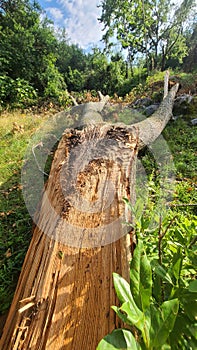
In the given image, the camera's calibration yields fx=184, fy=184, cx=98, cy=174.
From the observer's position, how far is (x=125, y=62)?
691 inches

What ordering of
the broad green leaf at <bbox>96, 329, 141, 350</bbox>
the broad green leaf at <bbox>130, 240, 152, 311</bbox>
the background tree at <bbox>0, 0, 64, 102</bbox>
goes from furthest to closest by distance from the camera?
the background tree at <bbox>0, 0, 64, 102</bbox>, the broad green leaf at <bbox>130, 240, 152, 311</bbox>, the broad green leaf at <bbox>96, 329, 141, 350</bbox>

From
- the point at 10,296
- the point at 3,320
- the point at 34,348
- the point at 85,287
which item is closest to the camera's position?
the point at 34,348

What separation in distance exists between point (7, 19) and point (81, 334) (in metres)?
11.7

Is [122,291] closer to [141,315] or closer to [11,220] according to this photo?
[141,315]

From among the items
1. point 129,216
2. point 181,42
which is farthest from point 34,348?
point 181,42

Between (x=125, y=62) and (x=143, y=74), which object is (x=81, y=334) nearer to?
(x=143, y=74)

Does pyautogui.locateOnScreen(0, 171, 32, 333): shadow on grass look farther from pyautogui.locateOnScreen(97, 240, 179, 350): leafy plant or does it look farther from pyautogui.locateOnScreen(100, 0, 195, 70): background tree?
pyautogui.locateOnScreen(100, 0, 195, 70): background tree

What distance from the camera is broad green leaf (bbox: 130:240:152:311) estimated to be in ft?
1.76

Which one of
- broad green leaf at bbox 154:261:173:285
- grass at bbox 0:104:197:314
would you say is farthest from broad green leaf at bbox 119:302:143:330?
grass at bbox 0:104:197:314

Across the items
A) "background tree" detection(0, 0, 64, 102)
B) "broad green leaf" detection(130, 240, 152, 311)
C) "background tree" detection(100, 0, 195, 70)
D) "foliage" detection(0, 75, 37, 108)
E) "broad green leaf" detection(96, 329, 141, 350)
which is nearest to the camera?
"broad green leaf" detection(96, 329, 141, 350)

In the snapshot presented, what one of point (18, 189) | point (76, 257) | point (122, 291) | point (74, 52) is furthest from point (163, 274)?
point (74, 52)

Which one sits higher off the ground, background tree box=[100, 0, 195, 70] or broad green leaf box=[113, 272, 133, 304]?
background tree box=[100, 0, 195, 70]

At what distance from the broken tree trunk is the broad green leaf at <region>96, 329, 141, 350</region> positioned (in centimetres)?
35

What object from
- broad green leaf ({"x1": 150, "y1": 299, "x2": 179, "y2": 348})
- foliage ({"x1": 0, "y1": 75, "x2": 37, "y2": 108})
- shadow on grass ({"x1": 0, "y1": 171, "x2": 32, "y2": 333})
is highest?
foliage ({"x1": 0, "y1": 75, "x2": 37, "y2": 108})
